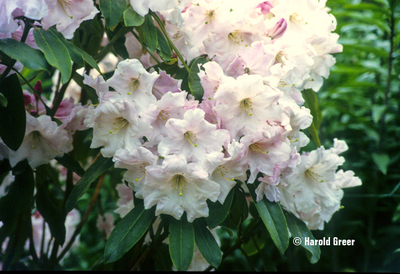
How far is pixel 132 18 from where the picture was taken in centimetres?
66

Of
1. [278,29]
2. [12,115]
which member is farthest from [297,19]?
[12,115]

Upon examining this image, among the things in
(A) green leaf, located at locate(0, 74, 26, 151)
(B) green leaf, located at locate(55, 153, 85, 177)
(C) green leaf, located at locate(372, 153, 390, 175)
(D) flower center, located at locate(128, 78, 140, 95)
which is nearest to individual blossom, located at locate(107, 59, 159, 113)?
(D) flower center, located at locate(128, 78, 140, 95)

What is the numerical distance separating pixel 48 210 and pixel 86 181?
29cm

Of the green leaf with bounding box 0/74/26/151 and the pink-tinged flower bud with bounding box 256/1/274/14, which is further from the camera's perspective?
the pink-tinged flower bud with bounding box 256/1/274/14

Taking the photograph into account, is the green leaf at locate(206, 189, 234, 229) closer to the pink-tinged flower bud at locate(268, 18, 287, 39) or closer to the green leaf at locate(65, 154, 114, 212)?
the green leaf at locate(65, 154, 114, 212)

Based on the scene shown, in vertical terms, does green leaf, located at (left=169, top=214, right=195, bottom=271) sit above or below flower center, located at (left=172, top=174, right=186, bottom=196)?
below

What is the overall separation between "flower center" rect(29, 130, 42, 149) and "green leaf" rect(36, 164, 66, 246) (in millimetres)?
208

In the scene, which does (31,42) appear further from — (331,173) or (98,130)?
(331,173)

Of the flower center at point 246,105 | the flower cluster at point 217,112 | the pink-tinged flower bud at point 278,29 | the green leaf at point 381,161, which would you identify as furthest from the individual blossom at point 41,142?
the green leaf at point 381,161

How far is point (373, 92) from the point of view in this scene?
66.6 inches

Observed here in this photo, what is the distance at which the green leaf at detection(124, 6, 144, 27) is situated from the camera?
65 centimetres

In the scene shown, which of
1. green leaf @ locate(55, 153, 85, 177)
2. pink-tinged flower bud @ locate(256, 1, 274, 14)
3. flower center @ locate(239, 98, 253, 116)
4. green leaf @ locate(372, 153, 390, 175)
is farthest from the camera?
green leaf @ locate(372, 153, 390, 175)

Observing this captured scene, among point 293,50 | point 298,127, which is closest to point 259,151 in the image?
point 298,127

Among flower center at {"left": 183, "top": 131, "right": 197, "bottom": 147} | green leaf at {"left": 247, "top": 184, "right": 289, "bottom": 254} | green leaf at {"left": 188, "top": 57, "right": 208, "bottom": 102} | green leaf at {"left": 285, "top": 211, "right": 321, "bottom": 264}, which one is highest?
green leaf at {"left": 188, "top": 57, "right": 208, "bottom": 102}
